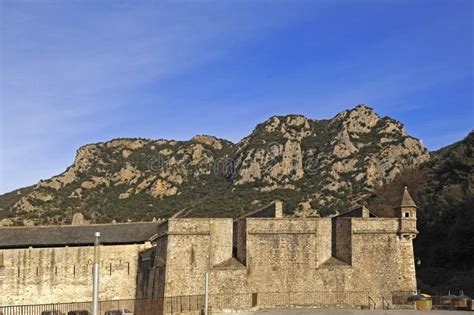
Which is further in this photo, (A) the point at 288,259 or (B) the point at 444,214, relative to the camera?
(B) the point at 444,214

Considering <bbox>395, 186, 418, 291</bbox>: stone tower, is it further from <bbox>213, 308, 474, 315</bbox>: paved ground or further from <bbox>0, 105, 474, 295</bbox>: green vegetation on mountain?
<bbox>0, 105, 474, 295</bbox>: green vegetation on mountain

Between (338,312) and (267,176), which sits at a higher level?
(267,176)

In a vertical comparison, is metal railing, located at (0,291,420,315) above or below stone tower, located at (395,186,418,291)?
below

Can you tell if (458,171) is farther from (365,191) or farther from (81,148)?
(81,148)

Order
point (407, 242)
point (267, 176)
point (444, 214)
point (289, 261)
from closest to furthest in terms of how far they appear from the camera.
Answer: point (289, 261)
point (407, 242)
point (444, 214)
point (267, 176)

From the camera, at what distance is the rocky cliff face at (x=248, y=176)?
309 ft

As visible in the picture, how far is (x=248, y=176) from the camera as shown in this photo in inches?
3986

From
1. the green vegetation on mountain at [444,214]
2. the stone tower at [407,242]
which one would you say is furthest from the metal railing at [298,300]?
the green vegetation on mountain at [444,214]

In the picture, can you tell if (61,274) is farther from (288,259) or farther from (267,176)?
(267,176)

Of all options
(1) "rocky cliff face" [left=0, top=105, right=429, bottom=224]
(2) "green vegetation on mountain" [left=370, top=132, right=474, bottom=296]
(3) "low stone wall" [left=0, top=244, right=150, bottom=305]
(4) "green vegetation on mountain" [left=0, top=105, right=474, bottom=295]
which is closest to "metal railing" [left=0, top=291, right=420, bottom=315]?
(3) "low stone wall" [left=0, top=244, right=150, bottom=305]

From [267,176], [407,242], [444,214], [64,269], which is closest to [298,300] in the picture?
[407,242]

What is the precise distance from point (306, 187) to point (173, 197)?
21499 mm

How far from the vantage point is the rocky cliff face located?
94.1 meters

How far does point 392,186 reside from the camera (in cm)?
8856
